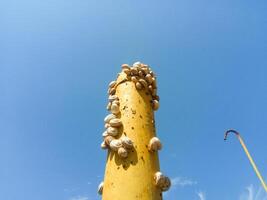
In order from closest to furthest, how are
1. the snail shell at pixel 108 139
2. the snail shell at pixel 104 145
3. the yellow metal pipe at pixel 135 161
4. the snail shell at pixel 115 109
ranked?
the yellow metal pipe at pixel 135 161
the snail shell at pixel 108 139
the snail shell at pixel 104 145
the snail shell at pixel 115 109

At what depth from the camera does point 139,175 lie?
3.48 meters

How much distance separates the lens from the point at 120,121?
4.13m

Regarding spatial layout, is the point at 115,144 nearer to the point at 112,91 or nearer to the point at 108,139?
the point at 108,139

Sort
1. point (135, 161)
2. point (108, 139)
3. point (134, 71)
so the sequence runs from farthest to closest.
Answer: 1. point (134, 71)
2. point (108, 139)
3. point (135, 161)

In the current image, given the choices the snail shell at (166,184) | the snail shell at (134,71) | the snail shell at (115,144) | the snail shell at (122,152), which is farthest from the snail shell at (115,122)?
the snail shell at (134,71)

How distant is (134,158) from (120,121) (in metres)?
0.66

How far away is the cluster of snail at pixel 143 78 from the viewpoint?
189 inches

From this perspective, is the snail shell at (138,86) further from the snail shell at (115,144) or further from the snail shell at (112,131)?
the snail shell at (115,144)

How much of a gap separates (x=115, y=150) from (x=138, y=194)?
2.30ft

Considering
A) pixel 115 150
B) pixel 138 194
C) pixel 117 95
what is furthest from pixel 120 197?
pixel 117 95

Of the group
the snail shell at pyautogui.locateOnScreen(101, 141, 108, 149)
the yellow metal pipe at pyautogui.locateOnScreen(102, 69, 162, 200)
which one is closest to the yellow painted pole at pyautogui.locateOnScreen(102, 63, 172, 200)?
the yellow metal pipe at pyautogui.locateOnScreen(102, 69, 162, 200)

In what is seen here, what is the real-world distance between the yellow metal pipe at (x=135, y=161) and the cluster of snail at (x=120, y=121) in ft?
0.23

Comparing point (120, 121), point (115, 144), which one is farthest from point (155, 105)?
point (115, 144)

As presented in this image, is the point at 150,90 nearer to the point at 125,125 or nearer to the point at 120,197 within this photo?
the point at 125,125
